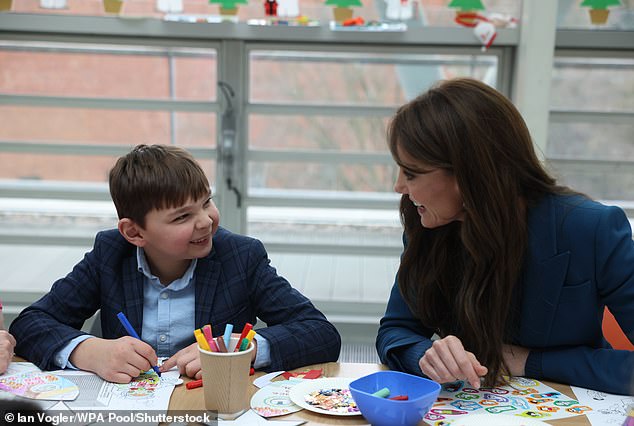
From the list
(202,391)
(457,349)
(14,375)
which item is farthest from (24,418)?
(457,349)

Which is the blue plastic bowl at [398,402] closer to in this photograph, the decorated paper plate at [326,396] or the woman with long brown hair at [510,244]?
the decorated paper plate at [326,396]

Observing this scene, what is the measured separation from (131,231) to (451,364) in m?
0.81

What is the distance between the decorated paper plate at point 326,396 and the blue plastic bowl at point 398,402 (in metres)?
0.04

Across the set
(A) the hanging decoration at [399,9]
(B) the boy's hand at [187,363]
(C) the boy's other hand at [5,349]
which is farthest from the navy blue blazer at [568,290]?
(A) the hanging decoration at [399,9]

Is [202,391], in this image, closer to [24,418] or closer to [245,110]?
[24,418]

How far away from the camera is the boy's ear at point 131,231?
169cm

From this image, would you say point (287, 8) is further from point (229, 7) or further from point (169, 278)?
point (169, 278)

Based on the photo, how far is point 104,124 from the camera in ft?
12.2

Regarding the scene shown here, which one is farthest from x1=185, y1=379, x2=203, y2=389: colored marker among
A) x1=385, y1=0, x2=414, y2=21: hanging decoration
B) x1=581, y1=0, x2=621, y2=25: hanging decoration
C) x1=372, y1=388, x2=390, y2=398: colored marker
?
x1=581, y1=0, x2=621, y2=25: hanging decoration

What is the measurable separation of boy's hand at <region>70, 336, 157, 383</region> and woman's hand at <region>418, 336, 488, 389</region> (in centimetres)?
53

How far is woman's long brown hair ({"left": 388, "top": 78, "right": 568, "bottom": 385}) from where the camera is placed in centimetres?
144

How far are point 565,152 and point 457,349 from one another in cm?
267

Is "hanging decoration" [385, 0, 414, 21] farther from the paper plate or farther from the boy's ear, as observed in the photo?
the paper plate

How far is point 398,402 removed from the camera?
45.2 inches
